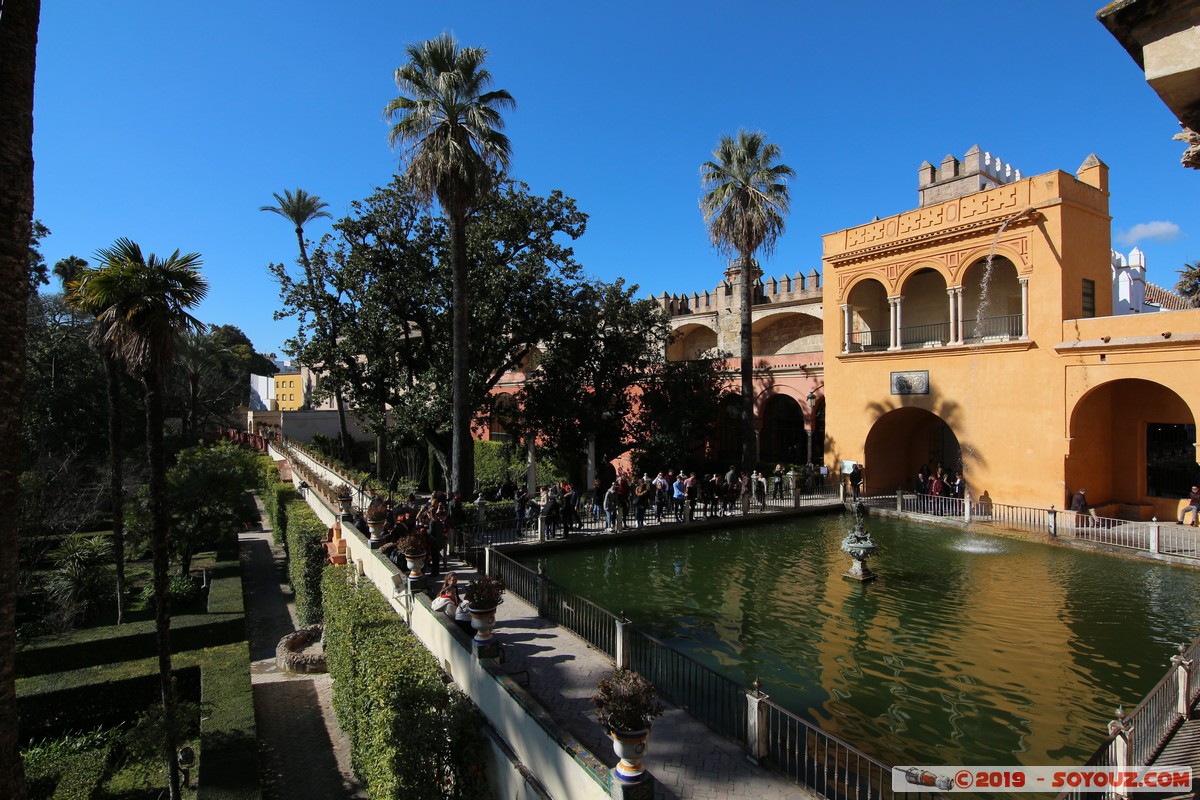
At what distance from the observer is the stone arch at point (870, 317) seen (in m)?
24.6

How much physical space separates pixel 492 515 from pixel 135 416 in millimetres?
27647

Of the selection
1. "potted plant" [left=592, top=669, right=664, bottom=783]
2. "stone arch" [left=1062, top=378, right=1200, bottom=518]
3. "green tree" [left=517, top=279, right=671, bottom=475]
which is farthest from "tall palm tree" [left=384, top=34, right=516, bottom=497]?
"stone arch" [left=1062, top=378, right=1200, bottom=518]

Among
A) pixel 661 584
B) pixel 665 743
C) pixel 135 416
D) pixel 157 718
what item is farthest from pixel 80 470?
pixel 665 743

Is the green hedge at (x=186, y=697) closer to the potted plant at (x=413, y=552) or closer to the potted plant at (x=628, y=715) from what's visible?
the potted plant at (x=413, y=552)

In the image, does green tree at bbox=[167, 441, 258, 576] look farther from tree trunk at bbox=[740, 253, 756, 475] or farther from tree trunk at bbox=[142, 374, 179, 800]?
tree trunk at bbox=[740, 253, 756, 475]

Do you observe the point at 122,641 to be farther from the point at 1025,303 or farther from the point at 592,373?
the point at 1025,303

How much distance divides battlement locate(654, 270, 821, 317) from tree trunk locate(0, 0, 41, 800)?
29.2 metres

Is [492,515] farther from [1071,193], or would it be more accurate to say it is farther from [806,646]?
[1071,193]

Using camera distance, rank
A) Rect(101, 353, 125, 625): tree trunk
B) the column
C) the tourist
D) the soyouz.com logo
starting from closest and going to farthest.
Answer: the soyouz.com logo, Rect(101, 353, 125, 625): tree trunk, the tourist, the column

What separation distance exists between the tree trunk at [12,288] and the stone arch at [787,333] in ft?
103

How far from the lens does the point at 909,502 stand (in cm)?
2120

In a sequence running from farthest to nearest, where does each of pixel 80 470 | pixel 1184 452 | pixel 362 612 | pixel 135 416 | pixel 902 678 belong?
pixel 135 416 < pixel 80 470 < pixel 1184 452 < pixel 362 612 < pixel 902 678

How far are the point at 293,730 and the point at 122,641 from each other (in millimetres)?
5476

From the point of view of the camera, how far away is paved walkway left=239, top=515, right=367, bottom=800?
9.66m
